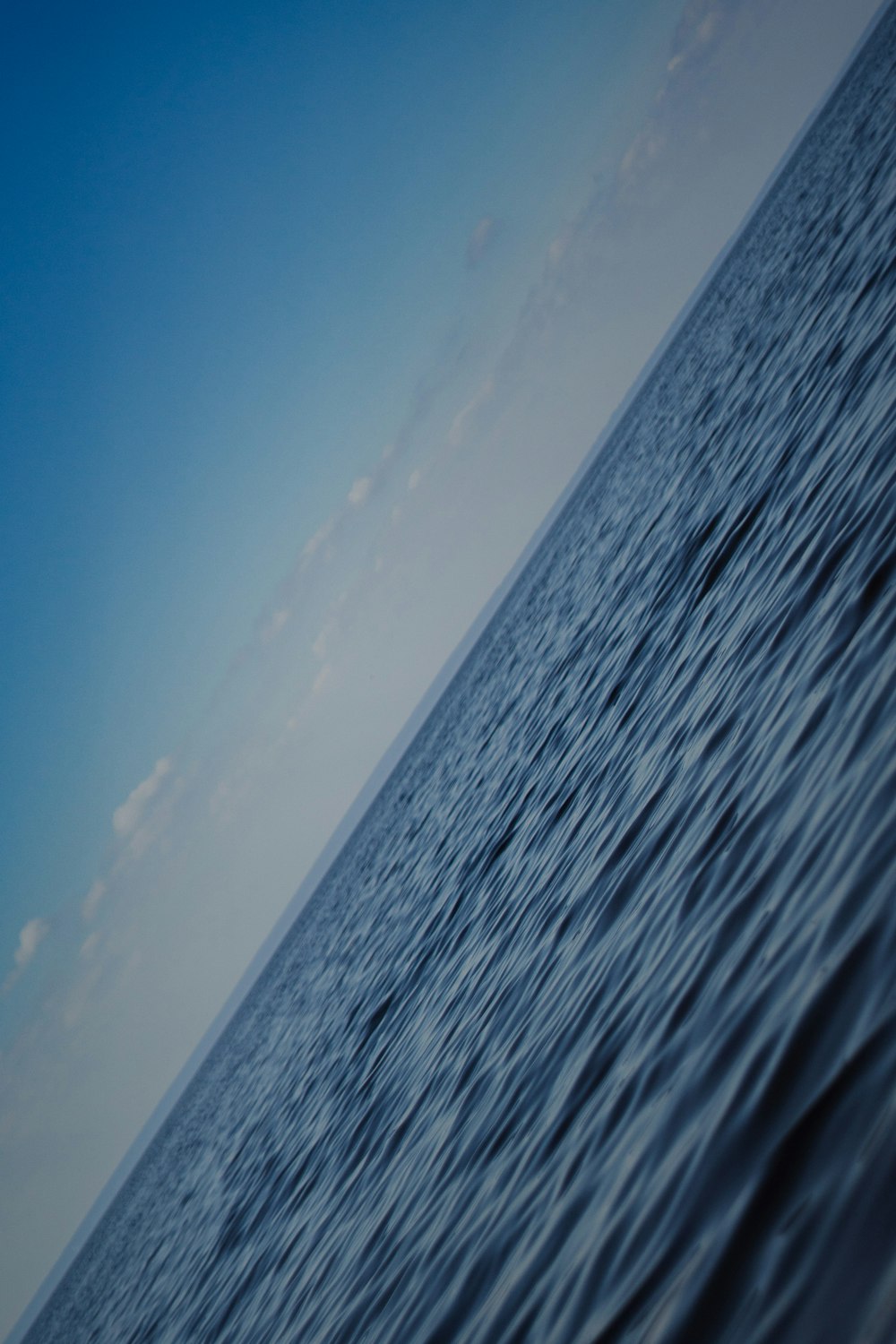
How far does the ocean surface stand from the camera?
5.09 meters

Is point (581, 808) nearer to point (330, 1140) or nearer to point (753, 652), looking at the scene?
point (753, 652)

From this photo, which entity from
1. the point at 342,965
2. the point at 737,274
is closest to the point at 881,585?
the point at 342,965

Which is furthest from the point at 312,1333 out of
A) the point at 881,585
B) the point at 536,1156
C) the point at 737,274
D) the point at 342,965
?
the point at 737,274

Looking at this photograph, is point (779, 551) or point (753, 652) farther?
point (779, 551)

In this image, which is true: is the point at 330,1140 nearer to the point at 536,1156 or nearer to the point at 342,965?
the point at 536,1156

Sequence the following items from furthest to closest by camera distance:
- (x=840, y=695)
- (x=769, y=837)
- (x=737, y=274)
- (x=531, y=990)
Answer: (x=737, y=274) < (x=531, y=990) < (x=840, y=695) < (x=769, y=837)

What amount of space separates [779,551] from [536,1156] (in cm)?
944

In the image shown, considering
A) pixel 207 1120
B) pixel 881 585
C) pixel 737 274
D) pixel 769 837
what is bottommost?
pixel 207 1120

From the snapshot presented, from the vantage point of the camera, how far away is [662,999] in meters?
8.05

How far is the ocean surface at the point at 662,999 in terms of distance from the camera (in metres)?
5.09

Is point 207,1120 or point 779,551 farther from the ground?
point 779,551

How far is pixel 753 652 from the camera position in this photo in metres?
12.6

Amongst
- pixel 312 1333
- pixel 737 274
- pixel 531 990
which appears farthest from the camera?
pixel 737 274

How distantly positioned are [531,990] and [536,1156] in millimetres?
3987
